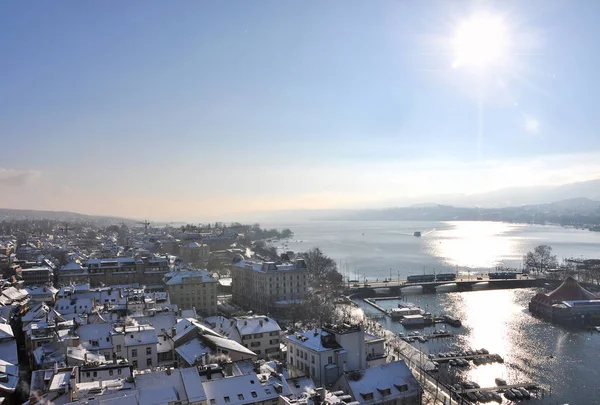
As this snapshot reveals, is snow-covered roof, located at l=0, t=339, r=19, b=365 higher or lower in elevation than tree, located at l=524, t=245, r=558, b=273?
higher

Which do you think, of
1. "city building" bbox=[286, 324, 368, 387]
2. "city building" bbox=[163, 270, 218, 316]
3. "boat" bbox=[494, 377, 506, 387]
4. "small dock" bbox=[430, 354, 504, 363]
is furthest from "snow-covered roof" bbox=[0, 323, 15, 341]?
"boat" bbox=[494, 377, 506, 387]

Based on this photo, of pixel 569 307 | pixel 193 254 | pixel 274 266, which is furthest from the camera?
pixel 193 254

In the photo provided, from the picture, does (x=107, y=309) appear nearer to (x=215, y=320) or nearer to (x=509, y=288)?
(x=215, y=320)

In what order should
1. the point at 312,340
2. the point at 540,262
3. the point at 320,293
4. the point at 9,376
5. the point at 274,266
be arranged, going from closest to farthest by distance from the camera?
the point at 9,376 → the point at 312,340 → the point at 274,266 → the point at 320,293 → the point at 540,262

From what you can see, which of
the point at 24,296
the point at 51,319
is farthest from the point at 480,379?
the point at 24,296

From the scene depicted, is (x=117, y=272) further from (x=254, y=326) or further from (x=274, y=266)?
(x=254, y=326)

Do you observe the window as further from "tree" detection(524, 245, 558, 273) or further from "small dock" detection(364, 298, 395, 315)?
"tree" detection(524, 245, 558, 273)

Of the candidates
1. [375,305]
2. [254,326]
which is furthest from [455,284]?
[254,326]
